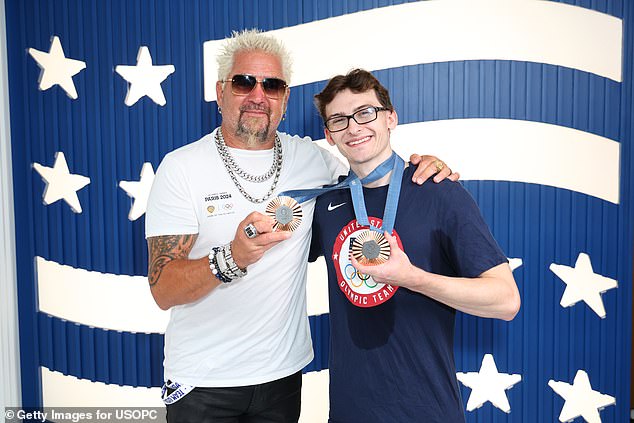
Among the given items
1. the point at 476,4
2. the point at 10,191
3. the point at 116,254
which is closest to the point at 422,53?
the point at 476,4

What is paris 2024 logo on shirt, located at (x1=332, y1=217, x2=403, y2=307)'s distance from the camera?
1.71 meters

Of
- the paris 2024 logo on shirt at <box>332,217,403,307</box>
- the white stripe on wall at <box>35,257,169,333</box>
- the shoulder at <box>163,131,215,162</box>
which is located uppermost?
the shoulder at <box>163,131,215,162</box>

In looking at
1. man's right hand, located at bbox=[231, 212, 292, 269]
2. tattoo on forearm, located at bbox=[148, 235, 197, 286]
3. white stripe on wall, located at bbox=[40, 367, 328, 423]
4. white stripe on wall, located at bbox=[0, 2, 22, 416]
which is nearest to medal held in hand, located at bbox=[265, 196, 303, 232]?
Result: man's right hand, located at bbox=[231, 212, 292, 269]

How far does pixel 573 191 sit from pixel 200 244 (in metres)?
1.93

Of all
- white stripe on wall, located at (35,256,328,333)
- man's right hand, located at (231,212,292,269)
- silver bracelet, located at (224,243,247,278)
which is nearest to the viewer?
man's right hand, located at (231,212,292,269)

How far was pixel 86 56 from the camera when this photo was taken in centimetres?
277

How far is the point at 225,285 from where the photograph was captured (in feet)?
6.33

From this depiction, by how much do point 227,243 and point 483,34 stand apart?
1.72 metres

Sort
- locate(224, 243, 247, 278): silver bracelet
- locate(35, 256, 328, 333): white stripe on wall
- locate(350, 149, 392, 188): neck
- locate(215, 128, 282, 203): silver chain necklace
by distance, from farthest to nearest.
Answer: locate(35, 256, 328, 333): white stripe on wall < locate(215, 128, 282, 203): silver chain necklace < locate(350, 149, 392, 188): neck < locate(224, 243, 247, 278): silver bracelet

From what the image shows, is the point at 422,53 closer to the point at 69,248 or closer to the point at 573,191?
the point at 573,191

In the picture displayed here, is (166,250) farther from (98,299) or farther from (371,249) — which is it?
(98,299)

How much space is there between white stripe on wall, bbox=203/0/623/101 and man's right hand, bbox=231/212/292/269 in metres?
1.39

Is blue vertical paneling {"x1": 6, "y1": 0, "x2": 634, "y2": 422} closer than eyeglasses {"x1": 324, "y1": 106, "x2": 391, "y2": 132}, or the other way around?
eyeglasses {"x1": 324, "y1": 106, "x2": 391, "y2": 132}

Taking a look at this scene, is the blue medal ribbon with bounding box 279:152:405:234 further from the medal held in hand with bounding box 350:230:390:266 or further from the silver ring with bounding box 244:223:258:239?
the silver ring with bounding box 244:223:258:239
